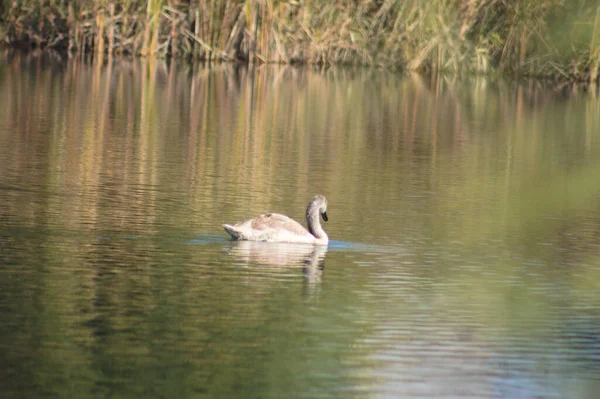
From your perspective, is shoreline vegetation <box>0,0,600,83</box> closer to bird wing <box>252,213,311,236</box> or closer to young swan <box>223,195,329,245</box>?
young swan <box>223,195,329,245</box>

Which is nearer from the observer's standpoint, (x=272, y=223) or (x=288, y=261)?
(x=288, y=261)

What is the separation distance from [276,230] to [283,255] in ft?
0.94

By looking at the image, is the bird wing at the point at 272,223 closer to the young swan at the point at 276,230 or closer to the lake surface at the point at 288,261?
the young swan at the point at 276,230

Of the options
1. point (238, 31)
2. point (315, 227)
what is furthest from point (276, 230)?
point (238, 31)

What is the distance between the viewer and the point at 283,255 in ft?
37.1

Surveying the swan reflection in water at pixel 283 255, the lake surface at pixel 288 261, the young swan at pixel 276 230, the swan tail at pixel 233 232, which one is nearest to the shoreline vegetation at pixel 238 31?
the lake surface at pixel 288 261

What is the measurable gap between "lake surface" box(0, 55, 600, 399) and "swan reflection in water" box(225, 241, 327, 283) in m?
0.04

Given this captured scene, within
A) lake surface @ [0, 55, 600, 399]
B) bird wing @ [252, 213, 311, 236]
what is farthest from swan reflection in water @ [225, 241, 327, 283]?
bird wing @ [252, 213, 311, 236]

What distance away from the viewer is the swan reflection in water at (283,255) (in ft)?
34.8

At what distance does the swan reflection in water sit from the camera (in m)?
10.6

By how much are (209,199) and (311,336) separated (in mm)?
7005

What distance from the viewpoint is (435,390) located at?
647 cm

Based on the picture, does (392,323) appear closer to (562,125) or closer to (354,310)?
(354,310)

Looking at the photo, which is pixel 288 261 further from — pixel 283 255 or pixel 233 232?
pixel 233 232
